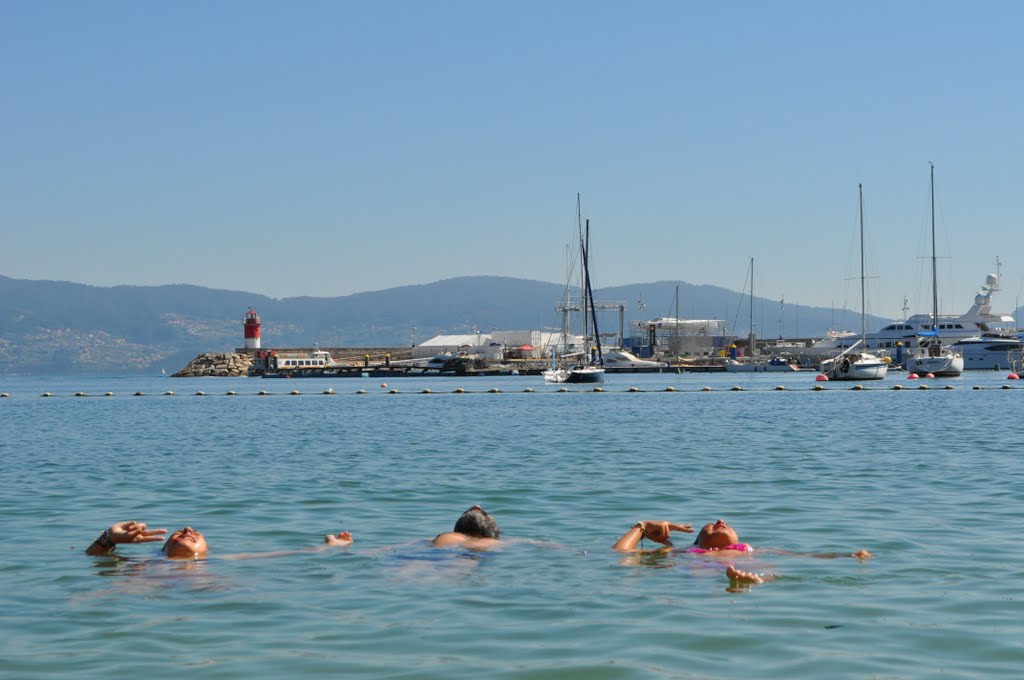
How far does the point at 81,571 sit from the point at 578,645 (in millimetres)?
5569

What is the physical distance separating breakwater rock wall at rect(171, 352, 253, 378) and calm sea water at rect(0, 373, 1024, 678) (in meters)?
149

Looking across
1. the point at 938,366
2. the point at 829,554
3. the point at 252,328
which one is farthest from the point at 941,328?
the point at 829,554

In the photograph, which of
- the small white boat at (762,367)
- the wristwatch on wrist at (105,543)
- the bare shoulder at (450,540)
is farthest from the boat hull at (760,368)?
the wristwatch on wrist at (105,543)

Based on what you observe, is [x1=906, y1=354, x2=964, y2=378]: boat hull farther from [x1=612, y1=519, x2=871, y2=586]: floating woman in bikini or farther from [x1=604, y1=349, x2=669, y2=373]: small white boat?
[x1=612, y1=519, x2=871, y2=586]: floating woman in bikini

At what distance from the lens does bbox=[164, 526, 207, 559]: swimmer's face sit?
11211 millimetres

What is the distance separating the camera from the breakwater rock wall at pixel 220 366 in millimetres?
174125

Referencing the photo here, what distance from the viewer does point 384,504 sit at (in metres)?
16.6

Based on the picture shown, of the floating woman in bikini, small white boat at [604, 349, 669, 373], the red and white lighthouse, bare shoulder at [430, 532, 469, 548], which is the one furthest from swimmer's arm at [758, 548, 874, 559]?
the red and white lighthouse

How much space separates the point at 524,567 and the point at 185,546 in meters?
3.29

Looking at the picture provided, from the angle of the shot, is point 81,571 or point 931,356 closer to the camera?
point 81,571

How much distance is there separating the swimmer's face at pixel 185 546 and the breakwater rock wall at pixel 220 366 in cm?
16521

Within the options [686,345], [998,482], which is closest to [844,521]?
[998,482]

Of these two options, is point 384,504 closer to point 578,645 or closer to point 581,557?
point 581,557

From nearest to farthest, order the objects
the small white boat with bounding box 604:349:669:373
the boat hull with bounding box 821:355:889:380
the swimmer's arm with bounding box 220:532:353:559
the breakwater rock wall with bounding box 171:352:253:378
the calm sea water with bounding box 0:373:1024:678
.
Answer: the calm sea water with bounding box 0:373:1024:678, the swimmer's arm with bounding box 220:532:353:559, the boat hull with bounding box 821:355:889:380, the small white boat with bounding box 604:349:669:373, the breakwater rock wall with bounding box 171:352:253:378
